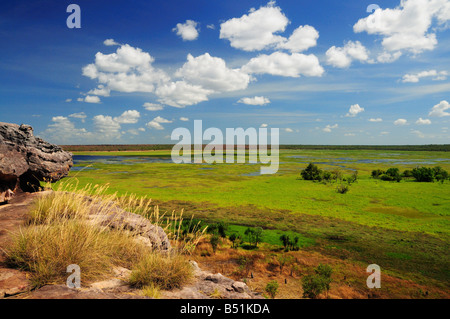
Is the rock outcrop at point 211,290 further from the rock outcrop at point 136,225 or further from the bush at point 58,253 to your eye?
the rock outcrop at point 136,225

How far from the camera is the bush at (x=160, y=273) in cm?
501

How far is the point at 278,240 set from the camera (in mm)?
13867

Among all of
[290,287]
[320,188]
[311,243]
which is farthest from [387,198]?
[290,287]

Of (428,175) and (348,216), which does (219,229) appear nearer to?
(348,216)

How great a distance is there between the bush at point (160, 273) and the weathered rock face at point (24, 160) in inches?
284

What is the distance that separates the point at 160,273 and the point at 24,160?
8.34 metres

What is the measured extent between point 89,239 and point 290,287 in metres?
7.01

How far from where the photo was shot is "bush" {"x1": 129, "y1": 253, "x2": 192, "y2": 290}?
5.01m

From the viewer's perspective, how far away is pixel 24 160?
9945mm

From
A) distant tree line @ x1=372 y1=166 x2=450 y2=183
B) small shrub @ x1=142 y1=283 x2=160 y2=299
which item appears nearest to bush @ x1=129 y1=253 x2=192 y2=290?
small shrub @ x1=142 y1=283 x2=160 y2=299

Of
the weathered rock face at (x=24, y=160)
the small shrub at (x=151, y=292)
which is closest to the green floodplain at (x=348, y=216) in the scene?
the weathered rock face at (x=24, y=160)

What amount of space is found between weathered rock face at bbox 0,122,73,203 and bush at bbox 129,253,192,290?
7201mm

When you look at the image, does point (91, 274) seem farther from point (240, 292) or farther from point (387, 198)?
point (387, 198)

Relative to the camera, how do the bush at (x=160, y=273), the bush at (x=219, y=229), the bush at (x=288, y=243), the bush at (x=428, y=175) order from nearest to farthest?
the bush at (x=160, y=273), the bush at (x=288, y=243), the bush at (x=219, y=229), the bush at (x=428, y=175)
